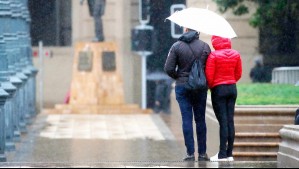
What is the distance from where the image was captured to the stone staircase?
20.9 m

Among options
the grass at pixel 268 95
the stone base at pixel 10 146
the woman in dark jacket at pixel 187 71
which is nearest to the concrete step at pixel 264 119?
the grass at pixel 268 95

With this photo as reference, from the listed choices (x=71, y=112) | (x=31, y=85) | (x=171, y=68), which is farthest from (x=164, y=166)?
(x=71, y=112)

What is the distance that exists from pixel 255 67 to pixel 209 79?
69.0 feet

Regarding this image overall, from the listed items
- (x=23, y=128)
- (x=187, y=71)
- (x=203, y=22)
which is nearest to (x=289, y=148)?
(x=187, y=71)

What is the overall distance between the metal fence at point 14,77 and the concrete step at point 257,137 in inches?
147

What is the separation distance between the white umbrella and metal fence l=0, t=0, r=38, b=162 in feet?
11.4

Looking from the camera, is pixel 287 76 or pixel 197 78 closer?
pixel 197 78

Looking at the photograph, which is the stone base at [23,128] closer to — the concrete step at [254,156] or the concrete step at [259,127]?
the concrete step at [259,127]

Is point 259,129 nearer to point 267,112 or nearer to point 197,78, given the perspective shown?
point 267,112

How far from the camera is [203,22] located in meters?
17.2

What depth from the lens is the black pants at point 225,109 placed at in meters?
16.8

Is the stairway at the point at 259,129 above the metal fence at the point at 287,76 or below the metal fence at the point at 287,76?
above

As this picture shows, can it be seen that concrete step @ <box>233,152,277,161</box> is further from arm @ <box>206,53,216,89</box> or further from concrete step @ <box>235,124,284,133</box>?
arm @ <box>206,53,216,89</box>

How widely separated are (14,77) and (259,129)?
268 inches
